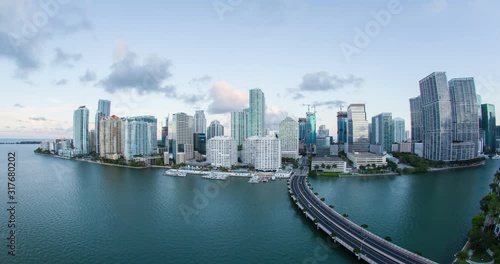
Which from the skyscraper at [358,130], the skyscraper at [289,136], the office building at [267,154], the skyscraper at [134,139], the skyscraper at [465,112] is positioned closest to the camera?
the office building at [267,154]

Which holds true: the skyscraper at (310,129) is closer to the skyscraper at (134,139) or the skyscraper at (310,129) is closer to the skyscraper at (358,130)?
the skyscraper at (358,130)

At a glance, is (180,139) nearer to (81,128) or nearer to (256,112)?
(256,112)

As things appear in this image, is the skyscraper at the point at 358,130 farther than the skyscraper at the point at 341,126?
No

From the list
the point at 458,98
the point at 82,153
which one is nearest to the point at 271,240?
the point at 458,98

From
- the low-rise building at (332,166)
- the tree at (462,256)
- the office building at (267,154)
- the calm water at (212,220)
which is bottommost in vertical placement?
the calm water at (212,220)

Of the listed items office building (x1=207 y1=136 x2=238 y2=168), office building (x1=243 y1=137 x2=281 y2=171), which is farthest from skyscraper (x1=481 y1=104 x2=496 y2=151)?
office building (x1=207 y1=136 x2=238 y2=168)

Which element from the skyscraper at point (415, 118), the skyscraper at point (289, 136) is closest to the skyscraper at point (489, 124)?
the skyscraper at point (415, 118)

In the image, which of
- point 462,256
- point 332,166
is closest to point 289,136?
point 332,166
